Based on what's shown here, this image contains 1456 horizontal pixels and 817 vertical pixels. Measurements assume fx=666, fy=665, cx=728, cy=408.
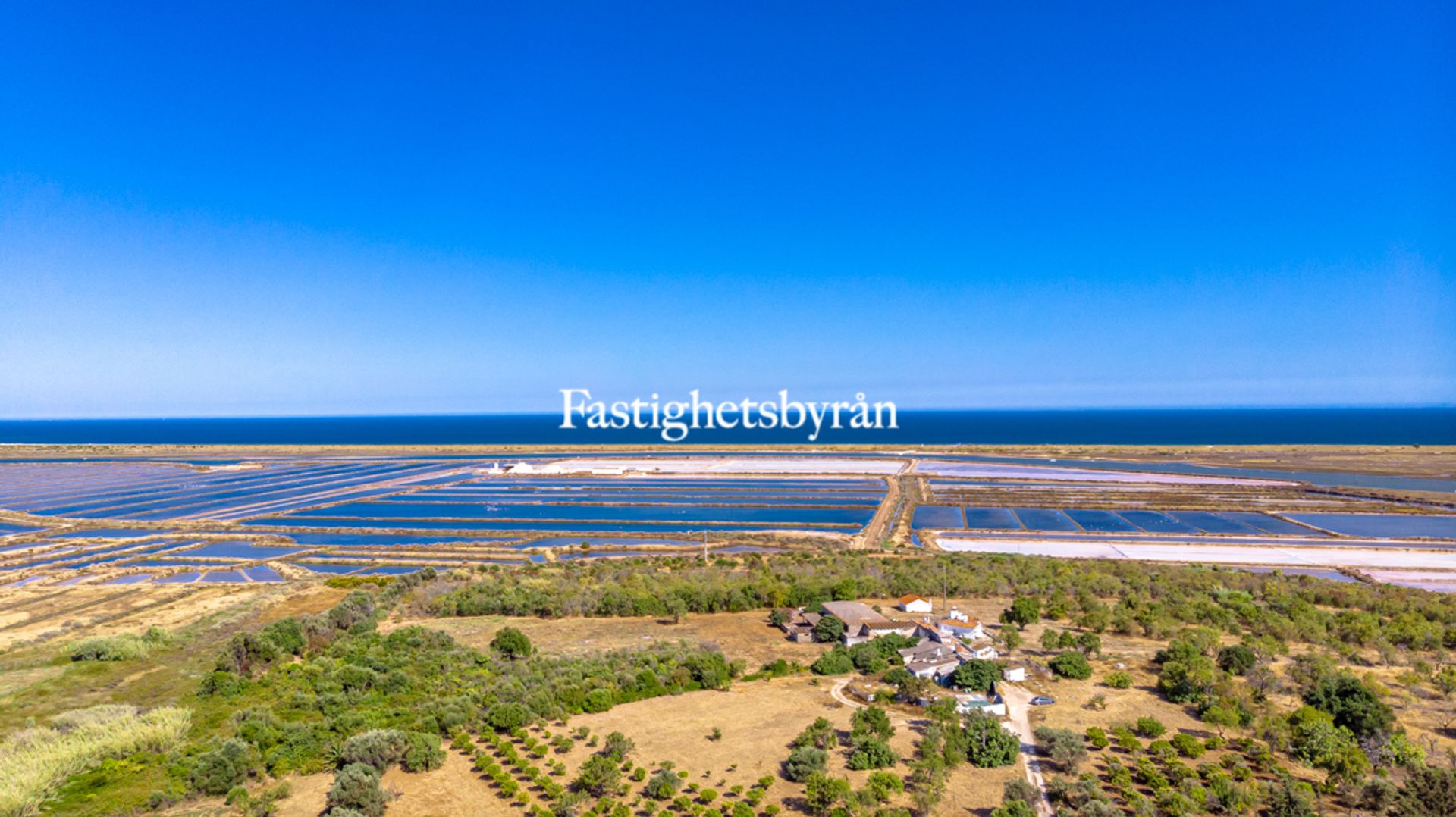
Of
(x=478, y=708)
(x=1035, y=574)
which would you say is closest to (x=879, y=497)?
(x=1035, y=574)

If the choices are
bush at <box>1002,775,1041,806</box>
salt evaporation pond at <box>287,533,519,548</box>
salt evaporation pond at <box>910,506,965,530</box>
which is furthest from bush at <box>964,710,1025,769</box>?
salt evaporation pond at <box>287,533,519,548</box>

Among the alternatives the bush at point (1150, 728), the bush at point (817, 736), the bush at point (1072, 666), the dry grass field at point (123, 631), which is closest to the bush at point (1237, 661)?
the bush at point (1072, 666)

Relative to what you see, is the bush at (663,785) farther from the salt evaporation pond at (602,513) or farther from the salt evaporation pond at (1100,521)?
the salt evaporation pond at (1100,521)

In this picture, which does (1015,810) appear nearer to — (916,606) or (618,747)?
(618,747)

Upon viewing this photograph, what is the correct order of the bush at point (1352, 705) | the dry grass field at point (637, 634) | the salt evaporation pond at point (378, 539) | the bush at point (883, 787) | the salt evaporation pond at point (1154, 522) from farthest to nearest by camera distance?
the salt evaporation pond at point (1154, 522) < the salt evaporation pond at point (378, 539) < the dry grass field at point (637, 634) < the bush at point (1352, 705) < the bush at point (883, 787)

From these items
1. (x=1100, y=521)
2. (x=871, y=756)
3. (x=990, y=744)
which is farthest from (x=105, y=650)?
(x=1100, y=521)

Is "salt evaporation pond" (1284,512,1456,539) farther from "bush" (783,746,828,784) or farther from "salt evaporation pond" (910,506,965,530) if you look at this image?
"bush" (783,746,828,784)
